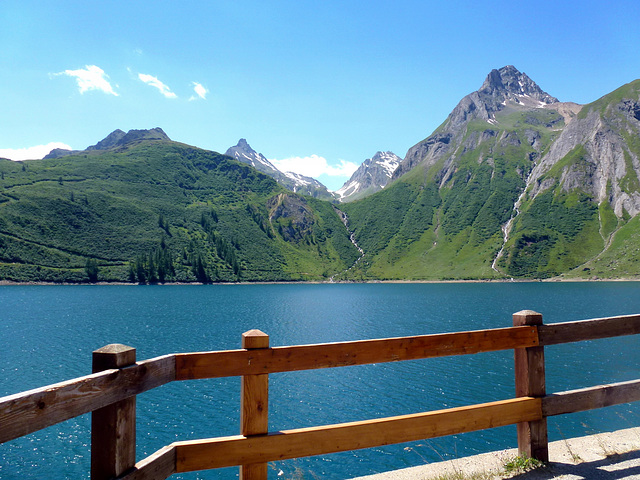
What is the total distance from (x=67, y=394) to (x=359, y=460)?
18.3 meters

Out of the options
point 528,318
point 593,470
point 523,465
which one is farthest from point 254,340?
point 593,470

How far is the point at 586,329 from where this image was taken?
7020 millimetres

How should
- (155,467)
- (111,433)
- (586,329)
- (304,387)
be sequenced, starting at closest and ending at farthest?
(111,433) → (155,467) → (586,329) → (304,387)

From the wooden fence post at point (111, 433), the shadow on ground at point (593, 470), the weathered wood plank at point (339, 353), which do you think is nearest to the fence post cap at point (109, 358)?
the wooden fence post at point (111, 433)

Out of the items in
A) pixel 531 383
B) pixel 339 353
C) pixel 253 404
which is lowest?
pixel 531 383

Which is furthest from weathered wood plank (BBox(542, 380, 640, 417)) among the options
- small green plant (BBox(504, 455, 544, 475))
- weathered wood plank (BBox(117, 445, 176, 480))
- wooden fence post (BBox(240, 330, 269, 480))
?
weathered wood plank (BBox(117, 445, 176, 480))

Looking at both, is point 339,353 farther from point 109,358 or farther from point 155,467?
point 109,358

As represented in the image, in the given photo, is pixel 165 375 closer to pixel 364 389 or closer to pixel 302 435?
pixel 302 435

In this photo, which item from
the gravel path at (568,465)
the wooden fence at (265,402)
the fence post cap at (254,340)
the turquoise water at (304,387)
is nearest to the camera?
the wooden fence at (265,402)

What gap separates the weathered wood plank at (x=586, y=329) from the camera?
265 inches

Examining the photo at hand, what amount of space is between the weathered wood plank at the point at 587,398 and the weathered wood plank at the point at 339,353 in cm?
114

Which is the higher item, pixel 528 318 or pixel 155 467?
pixel 528 318

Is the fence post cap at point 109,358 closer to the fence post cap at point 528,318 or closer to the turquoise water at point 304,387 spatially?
the turquoise water at point 304,387

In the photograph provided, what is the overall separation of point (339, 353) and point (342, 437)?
45.4 inches
